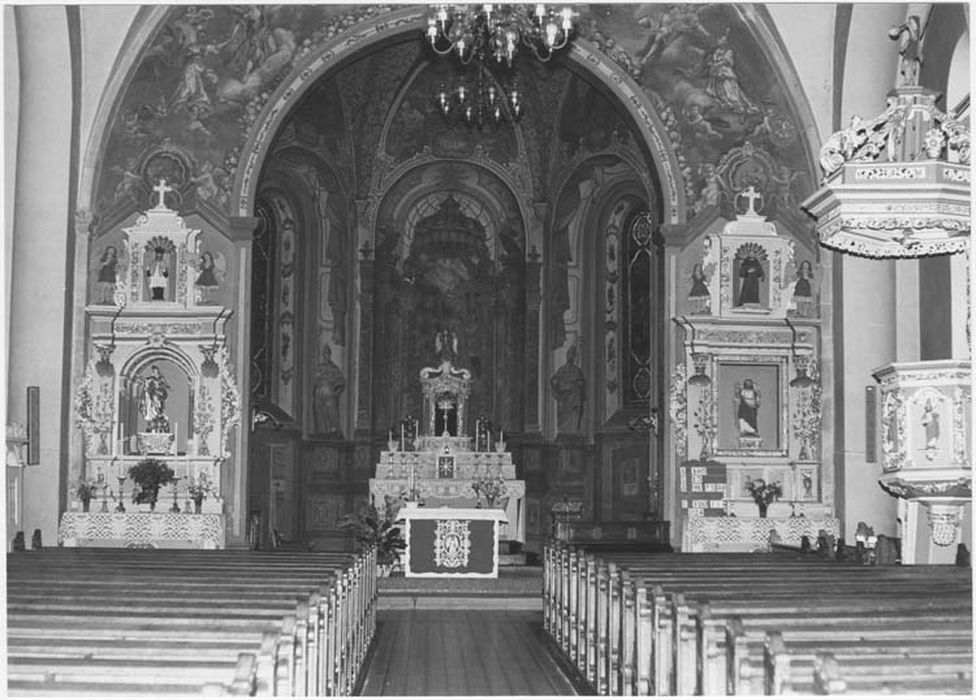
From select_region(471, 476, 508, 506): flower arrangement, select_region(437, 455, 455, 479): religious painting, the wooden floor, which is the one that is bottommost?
the wooden floor

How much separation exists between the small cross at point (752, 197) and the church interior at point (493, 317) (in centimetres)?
4

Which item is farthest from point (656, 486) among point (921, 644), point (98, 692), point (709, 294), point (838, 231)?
point (98, 692)

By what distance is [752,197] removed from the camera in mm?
16875

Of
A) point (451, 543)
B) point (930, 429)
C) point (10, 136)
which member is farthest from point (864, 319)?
point (10, 136)

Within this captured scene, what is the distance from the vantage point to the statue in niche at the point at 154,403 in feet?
53.5

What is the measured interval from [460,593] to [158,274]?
17.1 feet

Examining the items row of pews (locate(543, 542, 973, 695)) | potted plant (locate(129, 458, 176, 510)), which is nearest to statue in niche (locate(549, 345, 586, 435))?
potted plant (locate(129, 458, 176, 510))

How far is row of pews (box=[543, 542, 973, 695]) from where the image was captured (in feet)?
16.7

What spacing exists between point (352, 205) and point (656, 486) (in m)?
8.28

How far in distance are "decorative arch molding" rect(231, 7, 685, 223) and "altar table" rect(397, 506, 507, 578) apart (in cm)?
437

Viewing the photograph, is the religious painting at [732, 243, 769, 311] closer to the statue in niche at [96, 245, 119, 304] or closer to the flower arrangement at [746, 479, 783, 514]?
the flower arrangement at [746, 479, 783, 514]

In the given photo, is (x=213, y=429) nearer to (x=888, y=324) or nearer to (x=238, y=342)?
(x=238, y=342)

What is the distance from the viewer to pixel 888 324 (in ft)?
52.6

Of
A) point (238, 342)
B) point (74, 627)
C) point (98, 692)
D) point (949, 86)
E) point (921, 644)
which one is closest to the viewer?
point (98, 692)
